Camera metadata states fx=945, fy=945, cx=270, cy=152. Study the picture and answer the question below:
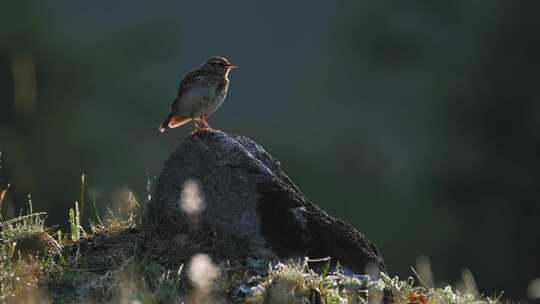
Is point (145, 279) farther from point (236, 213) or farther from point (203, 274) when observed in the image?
point (236, 213)

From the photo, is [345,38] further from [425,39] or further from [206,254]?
[206,254]

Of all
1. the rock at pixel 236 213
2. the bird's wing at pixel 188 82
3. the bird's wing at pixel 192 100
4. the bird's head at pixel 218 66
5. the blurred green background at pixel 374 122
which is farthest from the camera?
the blurred green background at pixel 374 122

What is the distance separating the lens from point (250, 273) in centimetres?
662

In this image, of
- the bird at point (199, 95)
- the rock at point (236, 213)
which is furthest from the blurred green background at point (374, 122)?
the rock at point (236, 213)

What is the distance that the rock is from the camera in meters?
6.93

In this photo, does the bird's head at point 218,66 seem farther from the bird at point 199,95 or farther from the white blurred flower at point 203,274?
the white blurred flower at point 203,274

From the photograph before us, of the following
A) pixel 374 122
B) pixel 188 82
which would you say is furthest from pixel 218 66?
pixel 374 122

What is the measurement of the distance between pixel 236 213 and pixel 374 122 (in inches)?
1128

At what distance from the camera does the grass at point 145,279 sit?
607 cm

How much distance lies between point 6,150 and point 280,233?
1982 centimetres

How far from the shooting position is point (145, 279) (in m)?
6.47

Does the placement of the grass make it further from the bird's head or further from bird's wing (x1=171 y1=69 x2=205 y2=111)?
the bird's head

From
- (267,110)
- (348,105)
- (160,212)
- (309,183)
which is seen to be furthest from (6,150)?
(267,110)

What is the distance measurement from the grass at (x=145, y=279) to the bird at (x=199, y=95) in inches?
67.8
